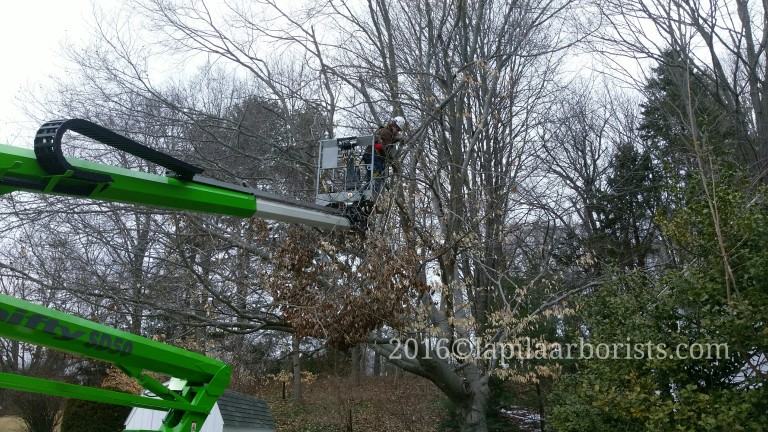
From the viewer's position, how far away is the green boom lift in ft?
15.5

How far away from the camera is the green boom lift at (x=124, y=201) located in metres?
4.73

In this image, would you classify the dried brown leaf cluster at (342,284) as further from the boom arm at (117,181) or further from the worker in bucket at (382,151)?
the boom arm at (117,181)

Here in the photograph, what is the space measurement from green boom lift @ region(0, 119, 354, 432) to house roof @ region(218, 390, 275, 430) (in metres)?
7.86

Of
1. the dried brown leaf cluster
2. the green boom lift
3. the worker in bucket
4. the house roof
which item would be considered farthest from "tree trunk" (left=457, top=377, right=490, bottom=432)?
the green boom lift

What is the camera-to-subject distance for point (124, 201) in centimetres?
552

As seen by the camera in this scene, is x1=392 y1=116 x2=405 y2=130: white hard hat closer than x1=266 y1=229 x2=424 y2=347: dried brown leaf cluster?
No

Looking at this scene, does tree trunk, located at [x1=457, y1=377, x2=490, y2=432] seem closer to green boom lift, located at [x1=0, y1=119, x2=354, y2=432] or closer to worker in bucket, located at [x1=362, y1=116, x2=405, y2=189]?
worker in bucket, located at [x1=362, y1=116, x2=405, y2=189]

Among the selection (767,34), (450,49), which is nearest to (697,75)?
(767,34)

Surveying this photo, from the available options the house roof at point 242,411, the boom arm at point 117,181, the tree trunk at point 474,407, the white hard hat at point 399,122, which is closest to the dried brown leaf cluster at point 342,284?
the white hard hat at point 399,122

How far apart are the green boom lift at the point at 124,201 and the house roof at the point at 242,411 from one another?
25.8ft

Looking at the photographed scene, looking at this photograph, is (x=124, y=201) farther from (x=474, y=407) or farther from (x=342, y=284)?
(x=474, y=407)

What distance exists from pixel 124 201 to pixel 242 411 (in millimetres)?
10396

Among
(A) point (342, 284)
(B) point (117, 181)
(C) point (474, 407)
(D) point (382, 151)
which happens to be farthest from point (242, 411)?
(B) point (117, 181)

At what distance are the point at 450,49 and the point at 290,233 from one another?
620 centimetres
